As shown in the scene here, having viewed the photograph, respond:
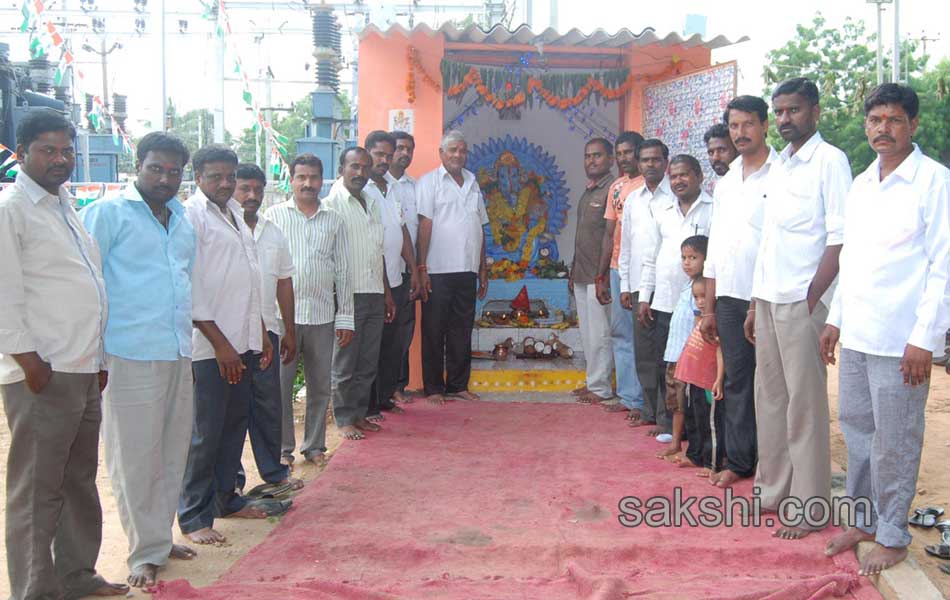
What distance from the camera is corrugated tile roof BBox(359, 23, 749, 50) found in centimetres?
731

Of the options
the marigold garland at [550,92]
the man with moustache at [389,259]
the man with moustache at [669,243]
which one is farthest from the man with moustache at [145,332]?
the marigold garland at [550,92]

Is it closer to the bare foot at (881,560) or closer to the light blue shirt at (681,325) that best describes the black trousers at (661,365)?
the light blue shirt at (681,325)

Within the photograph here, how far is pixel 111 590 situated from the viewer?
365 cm

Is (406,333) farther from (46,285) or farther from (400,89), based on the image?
(46,285)

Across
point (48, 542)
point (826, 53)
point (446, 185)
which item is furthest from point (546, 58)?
point (826, 53)

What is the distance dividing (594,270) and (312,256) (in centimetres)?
268

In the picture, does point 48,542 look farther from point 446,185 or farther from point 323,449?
point 446,185

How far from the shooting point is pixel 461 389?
24.9 ft

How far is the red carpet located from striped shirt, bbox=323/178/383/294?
1.13 metres

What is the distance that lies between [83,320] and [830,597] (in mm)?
3188

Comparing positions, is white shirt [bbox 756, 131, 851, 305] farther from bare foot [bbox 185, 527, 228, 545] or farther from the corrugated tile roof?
the corrugated tile roof

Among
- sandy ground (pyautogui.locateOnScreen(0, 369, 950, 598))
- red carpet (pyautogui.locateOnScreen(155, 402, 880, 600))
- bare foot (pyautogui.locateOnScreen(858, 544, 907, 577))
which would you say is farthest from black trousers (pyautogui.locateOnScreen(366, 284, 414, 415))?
bare foot (pyautogui.locateOnScreen(858, 544, 907, 577))

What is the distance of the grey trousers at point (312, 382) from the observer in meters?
5.45

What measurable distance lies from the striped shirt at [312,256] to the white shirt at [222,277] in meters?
1.00
